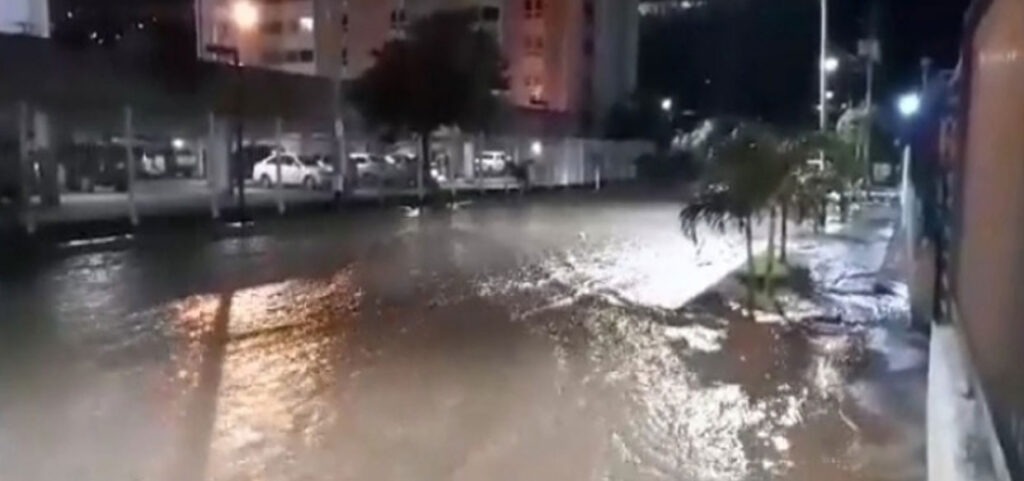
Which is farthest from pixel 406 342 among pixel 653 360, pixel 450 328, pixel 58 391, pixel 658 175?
pixel 658 175

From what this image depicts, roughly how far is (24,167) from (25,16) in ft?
59.3

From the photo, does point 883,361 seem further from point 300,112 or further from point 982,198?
point 300,112

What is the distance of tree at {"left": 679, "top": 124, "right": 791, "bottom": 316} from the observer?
1455cm

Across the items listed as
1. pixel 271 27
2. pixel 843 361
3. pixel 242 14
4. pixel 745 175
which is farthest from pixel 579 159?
pixel 843 361

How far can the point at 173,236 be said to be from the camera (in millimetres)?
25547

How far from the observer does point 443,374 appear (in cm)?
1054

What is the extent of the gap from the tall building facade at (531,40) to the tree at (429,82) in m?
30.9

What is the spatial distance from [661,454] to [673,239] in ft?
60.0

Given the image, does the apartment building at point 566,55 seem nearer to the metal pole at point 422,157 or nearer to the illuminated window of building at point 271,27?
the illuminated window of building at point 271,27

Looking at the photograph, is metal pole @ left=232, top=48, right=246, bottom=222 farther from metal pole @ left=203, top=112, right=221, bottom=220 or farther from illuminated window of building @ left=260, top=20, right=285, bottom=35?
illuminated window of building @ left=260, top=20, right=285, bottom=35

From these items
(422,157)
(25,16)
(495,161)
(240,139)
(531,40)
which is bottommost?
(495,161)

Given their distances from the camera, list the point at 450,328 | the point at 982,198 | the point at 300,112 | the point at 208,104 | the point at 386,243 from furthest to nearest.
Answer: the point at 300,112 < the point at 208,104 < the point at 386,243 < the point at 450,328 < the point at 982,198

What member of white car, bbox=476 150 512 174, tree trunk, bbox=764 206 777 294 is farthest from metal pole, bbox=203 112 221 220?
white car, bbox=476 150 512 174

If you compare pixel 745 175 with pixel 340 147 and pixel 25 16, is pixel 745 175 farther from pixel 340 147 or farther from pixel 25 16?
pixel 25 16
